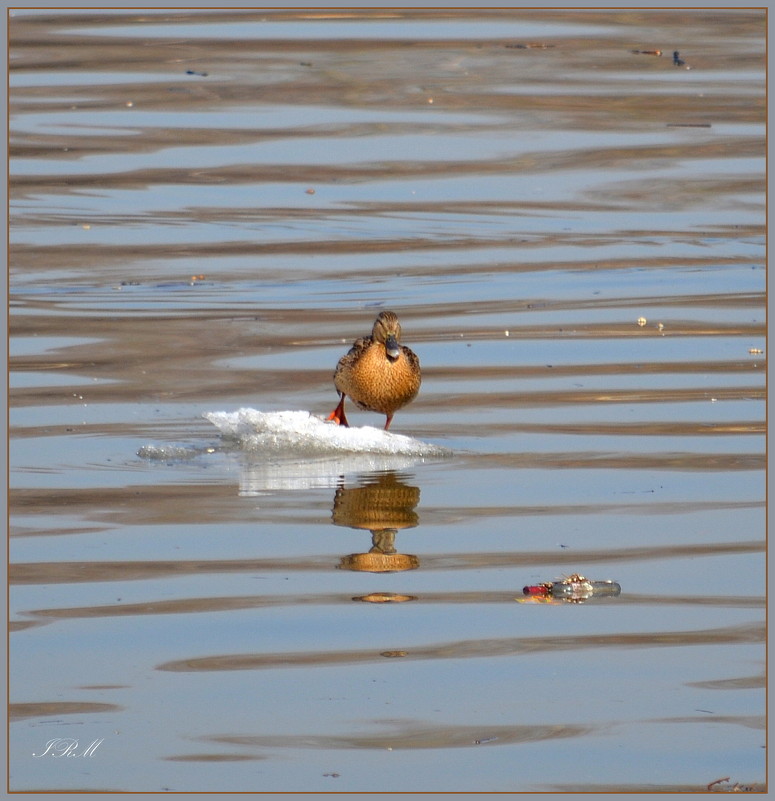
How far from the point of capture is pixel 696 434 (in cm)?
894

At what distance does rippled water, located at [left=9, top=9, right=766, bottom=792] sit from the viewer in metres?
5.71

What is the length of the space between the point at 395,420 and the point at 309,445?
40.4 inches

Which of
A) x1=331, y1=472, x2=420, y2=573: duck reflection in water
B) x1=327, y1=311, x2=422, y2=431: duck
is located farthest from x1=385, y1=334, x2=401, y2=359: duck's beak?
Result: x1=331, y1=472, x2=420, y2=573: duck reflection in water

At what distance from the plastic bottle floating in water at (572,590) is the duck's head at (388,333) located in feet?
9.55

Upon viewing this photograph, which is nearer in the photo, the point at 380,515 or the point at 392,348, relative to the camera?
the point at 380,515

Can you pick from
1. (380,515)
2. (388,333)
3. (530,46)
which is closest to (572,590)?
(380,515)

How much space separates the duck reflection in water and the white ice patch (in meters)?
0.37

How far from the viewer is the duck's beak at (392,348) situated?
9.38 metres

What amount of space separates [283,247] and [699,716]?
8.82 meters

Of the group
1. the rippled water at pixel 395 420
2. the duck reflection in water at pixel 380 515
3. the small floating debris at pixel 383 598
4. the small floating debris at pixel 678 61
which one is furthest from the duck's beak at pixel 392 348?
the small floating debris at pixel 678 61

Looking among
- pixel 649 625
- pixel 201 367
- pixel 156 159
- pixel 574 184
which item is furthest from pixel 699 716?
pixel 156 159

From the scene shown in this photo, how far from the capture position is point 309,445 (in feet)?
28.8

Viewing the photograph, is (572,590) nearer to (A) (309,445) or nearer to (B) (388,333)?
(A) (309,445)

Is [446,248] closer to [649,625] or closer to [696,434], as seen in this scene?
[696,434]
